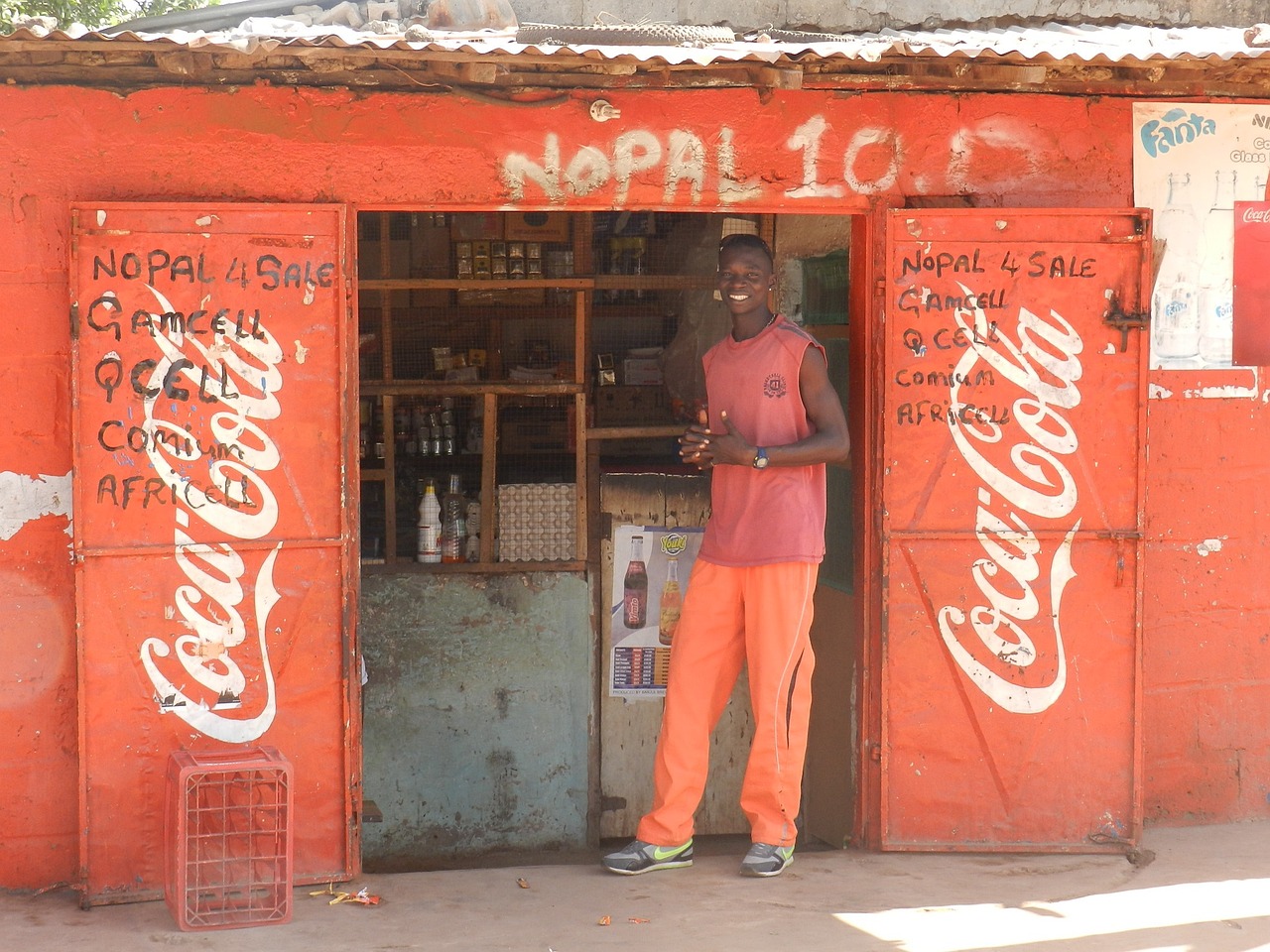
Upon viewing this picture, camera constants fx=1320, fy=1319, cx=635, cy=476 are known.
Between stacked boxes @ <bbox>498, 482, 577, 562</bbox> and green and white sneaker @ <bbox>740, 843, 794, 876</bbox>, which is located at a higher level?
stacked boxes @ <bbox>498, 482, 577, 562</bbox>

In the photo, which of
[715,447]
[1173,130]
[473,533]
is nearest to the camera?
[715,447]

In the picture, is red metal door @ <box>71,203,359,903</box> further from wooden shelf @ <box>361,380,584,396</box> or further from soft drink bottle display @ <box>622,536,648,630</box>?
soft drink bottle display @ <box>622,536,648,630</box>

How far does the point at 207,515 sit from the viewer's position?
4.38 metres

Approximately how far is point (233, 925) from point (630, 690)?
2.37 meters

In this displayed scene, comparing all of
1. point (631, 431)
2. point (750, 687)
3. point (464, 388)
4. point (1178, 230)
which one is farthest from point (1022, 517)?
point (464, 388)

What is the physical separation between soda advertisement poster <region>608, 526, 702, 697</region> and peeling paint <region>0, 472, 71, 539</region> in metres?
2.46

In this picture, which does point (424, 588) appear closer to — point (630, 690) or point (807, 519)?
point (630, 690)

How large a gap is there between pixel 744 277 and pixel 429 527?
2.09m

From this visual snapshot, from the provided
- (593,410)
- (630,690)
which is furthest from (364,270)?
(630,690)

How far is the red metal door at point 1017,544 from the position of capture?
4.77m

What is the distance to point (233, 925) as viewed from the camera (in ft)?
13.4

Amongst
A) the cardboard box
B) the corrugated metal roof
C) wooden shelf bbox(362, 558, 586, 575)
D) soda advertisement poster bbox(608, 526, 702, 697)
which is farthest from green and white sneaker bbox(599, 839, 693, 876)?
the corrugated metal roof

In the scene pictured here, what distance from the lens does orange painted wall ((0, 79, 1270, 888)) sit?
4.35m

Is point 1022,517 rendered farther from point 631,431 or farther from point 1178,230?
point 631,431
